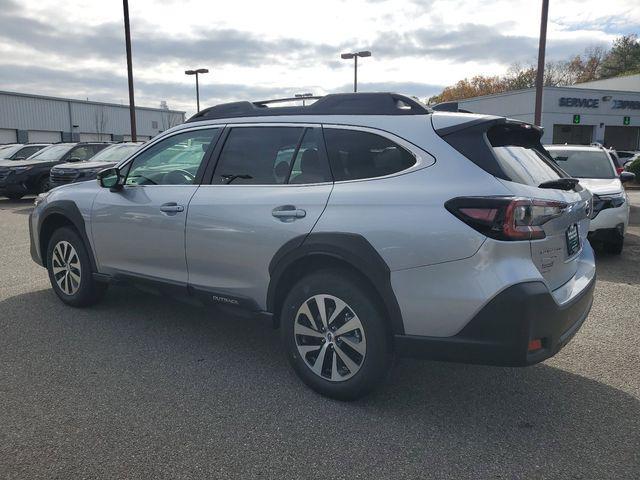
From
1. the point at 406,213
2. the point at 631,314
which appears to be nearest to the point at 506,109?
the point at 631,314

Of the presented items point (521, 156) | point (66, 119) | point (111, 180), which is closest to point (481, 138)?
point (521, 156)

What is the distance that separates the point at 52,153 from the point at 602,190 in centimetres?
1542

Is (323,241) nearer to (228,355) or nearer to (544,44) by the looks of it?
(228,355)

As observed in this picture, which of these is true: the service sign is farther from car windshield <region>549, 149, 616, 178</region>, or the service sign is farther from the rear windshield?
the rear windshield

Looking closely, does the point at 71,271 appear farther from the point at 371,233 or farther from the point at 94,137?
the point at 94,137

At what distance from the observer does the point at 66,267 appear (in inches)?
201

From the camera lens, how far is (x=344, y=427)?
9.93 ft

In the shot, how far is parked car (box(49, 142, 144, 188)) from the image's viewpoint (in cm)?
1305

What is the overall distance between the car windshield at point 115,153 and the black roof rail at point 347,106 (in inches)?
428

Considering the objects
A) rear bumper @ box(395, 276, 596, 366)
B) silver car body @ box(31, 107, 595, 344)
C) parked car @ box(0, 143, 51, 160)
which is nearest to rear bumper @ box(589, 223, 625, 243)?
silver car body @ box(31, 107, 595, 344)

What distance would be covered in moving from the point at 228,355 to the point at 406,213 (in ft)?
6.34

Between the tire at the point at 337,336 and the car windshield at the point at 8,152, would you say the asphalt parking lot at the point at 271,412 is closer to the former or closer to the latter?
the tire at the point at 337,336

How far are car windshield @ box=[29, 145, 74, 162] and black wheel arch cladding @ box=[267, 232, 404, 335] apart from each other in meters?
15.1

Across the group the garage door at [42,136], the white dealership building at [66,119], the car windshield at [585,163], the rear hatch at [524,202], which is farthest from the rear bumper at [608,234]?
the garage door at [42,136]
